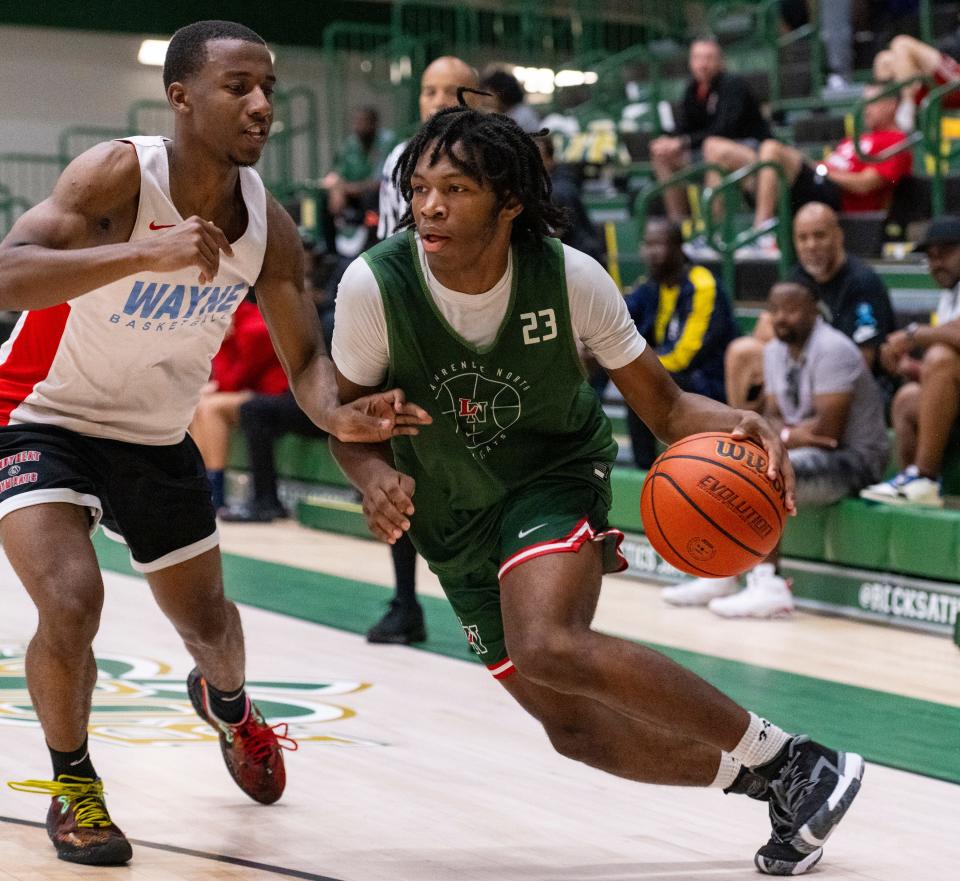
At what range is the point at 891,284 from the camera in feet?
30.9

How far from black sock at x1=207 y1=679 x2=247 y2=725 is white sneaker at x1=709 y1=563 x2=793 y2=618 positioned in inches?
130

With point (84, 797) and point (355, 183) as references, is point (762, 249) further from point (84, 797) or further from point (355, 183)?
point (84, 797)

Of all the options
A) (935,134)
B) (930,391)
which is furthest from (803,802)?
(935,134)

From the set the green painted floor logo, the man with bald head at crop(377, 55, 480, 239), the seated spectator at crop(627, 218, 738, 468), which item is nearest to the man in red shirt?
the seated spectator at crop(627, 218, 738, 468)

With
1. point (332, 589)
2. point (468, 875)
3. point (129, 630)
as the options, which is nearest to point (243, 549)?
point (332, 589)

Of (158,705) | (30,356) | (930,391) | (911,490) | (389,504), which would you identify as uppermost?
(30,356)

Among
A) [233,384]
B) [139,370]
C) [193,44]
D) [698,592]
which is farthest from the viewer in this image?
[233,384]

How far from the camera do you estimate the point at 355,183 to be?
13781 millimetres

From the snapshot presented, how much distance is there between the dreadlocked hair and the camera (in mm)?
3473

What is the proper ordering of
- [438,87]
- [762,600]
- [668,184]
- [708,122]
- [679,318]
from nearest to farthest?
1. [438,87]
2. [762,600]
3. [679,318]
4. [668,184]
5. [708,122]

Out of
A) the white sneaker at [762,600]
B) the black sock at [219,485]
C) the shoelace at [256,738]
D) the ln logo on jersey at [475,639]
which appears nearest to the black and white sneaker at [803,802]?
the ln logo on jersey at [475,639]

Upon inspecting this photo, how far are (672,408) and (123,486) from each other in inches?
50.3

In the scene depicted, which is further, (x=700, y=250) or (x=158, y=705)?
(x=700, y=250)

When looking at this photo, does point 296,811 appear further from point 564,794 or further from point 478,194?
point 478,194
